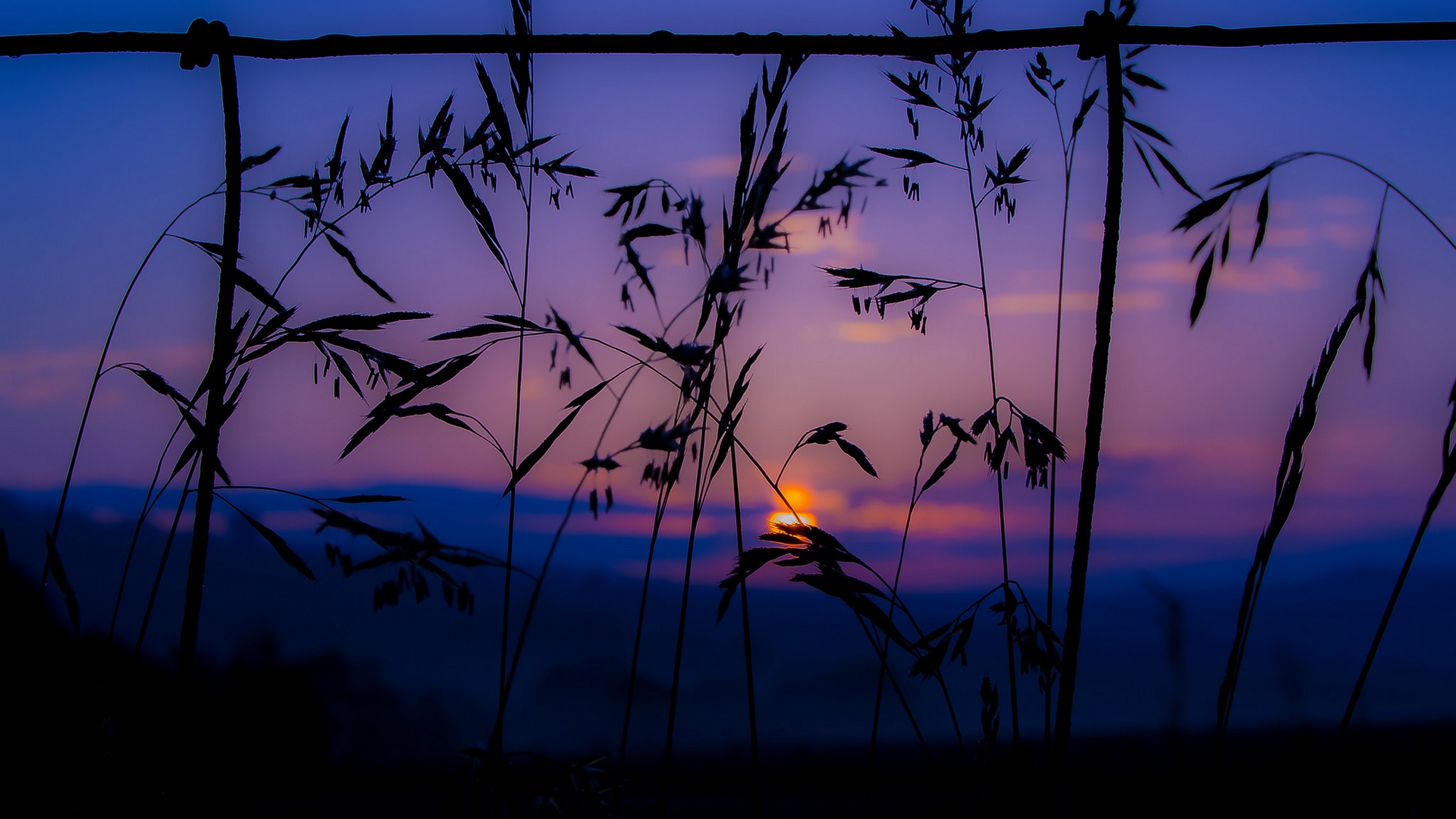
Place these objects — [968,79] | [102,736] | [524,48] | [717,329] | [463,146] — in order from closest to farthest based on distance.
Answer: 1. [717,329]
2. [524,48]
3. [102,736]
4. [463,146]
5. [968,79]

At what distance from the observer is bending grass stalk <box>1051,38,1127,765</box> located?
1.17m

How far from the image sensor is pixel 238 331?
1.34 meters

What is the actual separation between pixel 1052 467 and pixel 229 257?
1.58 metres

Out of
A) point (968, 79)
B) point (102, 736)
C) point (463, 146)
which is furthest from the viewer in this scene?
point (968, 79)

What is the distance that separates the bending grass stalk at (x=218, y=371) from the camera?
1.20 metres

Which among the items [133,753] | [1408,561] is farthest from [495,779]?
[1408,561]

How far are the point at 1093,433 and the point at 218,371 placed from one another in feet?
4.97

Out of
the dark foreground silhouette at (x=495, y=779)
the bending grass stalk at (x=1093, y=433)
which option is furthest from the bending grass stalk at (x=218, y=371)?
the bending grass stalk at (x=1093, y=433)

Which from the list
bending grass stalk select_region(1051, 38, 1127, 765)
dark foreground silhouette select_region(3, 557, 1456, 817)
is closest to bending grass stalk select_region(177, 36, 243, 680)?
dark foreground silhouette select_region(3, 557, 1456, 817)

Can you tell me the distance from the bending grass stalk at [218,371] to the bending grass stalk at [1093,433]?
1463 millimetres

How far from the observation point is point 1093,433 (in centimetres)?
118

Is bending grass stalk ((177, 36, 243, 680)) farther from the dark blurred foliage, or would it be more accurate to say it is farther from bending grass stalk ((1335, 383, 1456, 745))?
bending grass stalk ((1335, 383, 1456, 745))

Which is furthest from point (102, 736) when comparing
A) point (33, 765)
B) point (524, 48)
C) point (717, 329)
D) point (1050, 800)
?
point (1050, 800)

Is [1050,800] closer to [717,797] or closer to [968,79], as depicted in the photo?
[717,797]
